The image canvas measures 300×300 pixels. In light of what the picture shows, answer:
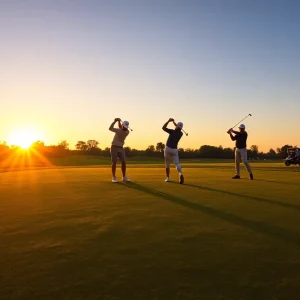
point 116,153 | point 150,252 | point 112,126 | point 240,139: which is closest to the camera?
point 150,252

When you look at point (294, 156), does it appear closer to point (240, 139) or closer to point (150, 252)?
point (240, 139)

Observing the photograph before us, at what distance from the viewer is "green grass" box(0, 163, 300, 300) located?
9.78ft

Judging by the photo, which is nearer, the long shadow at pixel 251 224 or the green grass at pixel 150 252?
the green grass at pixel 150 252

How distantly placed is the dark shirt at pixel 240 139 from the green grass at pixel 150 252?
832 cm

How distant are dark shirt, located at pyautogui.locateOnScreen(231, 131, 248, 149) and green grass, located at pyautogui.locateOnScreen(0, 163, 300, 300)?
8.32 meters

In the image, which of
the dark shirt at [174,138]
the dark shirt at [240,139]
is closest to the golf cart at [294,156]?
the dark shirt at [240,139]

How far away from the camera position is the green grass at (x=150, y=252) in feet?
9.78

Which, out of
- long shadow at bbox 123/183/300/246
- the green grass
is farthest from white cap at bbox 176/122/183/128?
the green grass

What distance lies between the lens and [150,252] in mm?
4012

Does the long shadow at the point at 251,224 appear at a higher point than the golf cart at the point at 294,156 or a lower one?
lower

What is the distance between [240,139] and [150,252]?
12.3 metres

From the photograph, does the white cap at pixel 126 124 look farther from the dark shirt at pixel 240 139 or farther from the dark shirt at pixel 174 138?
the dark shirt at pixel 240 139

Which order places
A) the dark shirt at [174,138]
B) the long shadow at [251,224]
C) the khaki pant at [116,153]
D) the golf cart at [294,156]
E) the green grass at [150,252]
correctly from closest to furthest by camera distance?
the green grass at [150,252] < the long shadow at [251,224] < the dark shirt at [174,138] < the khaki pant at [116,153] < the golf cart at [294,156]

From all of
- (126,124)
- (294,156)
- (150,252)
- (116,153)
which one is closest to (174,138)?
(126,124)
